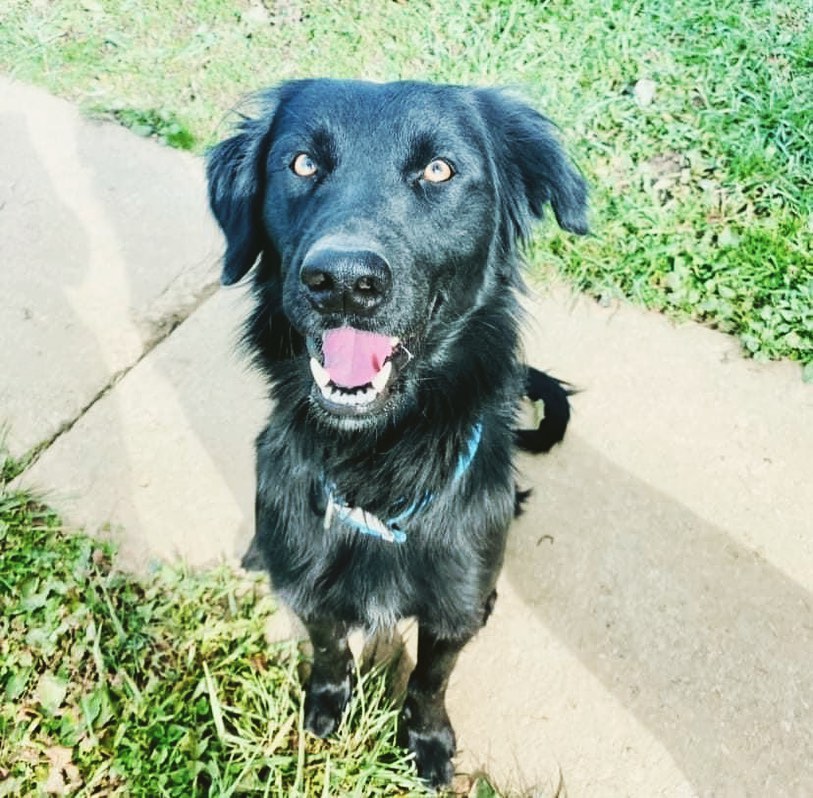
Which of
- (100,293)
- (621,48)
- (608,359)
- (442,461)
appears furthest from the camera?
(621,48)

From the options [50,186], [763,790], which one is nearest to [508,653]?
[763,790]

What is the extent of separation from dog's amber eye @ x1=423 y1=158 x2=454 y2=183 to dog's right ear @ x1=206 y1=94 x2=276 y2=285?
0.50 metres

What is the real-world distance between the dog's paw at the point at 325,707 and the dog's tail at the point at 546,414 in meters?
1.09

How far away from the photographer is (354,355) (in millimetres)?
1884

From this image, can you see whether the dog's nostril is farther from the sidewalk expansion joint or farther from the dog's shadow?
the sidewalk expansion joint

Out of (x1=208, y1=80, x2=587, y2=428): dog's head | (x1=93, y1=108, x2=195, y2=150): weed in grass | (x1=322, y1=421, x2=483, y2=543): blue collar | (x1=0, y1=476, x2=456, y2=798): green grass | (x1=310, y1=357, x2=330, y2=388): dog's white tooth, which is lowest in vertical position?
(x1=0, y1=476, x2=456, y2=798): green grass

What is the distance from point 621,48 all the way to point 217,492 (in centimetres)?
322

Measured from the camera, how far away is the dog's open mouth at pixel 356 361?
1.85m

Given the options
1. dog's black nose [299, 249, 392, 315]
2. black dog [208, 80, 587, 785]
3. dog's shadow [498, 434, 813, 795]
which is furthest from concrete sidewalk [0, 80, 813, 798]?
dog's black nose [299, 249, 392, 315]

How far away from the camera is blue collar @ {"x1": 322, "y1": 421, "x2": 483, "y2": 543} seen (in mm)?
2051

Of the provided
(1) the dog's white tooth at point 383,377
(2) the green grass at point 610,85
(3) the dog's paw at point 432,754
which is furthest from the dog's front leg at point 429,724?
(2) the green grass at point 610,85

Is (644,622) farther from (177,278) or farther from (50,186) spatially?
(50,186)

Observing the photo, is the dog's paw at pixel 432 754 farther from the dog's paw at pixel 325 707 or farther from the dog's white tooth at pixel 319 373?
the dog's white tooth at pixel 319 373

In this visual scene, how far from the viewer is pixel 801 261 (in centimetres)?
346
